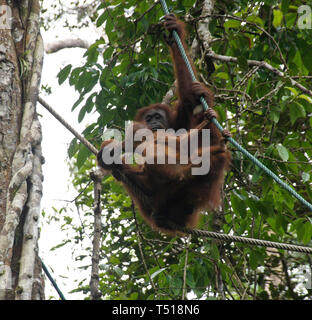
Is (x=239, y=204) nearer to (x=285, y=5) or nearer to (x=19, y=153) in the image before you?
(x=285, y=5)

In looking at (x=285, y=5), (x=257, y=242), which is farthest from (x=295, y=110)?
(x=257, y=242)

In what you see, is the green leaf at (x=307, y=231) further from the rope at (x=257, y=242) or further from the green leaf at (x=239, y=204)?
the rope at (x=257, y=242)

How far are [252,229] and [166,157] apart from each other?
103cm

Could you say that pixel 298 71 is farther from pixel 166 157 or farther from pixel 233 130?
pixel 166 157

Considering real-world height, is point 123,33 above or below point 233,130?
above

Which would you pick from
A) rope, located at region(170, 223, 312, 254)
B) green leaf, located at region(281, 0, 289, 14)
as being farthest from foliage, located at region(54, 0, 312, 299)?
rope, located at region(170, 223, 312, 254)

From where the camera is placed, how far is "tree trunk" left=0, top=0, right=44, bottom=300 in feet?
8.38

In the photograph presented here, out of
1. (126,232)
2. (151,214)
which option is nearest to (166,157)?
(151,214)

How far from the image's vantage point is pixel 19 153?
2795mm

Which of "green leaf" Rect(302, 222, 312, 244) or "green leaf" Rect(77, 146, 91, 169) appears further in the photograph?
"green leaf" Rect(77, 146, 91, 169)

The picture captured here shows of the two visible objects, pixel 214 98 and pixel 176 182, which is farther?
pixel 214 98

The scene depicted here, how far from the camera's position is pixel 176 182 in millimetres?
3289

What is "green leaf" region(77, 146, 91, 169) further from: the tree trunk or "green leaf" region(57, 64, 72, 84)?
the tree trunk

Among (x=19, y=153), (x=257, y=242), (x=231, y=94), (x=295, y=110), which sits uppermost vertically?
(x=231, y=94)
